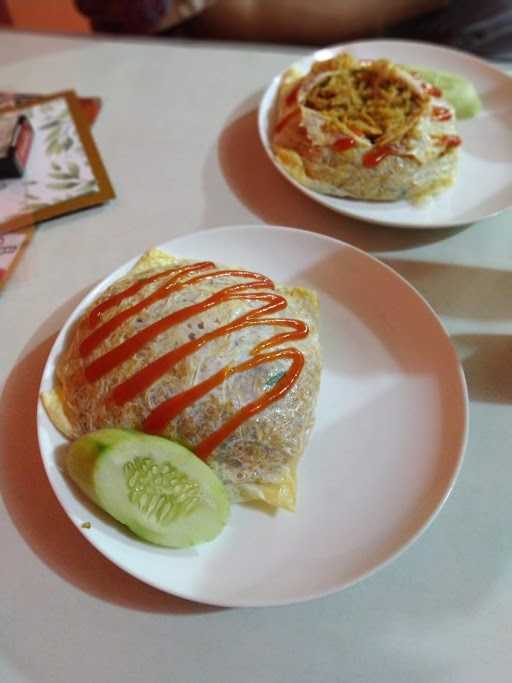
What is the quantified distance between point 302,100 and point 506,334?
776mm

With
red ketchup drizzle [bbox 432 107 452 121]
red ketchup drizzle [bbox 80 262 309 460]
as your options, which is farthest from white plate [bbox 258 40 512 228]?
red ketchup drizzle [bbox 80 262 309 460]

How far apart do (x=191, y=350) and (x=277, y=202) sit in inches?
26.5

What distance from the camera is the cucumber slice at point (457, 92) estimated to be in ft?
4.91

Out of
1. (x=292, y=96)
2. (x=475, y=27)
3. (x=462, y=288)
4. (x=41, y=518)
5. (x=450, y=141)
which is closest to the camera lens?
(x=41, y=518)

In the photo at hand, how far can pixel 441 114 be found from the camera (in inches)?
52.9

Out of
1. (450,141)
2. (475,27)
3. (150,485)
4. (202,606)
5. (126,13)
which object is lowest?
(202,606)

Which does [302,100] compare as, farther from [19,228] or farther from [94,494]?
[94,494]

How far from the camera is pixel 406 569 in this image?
0.85m

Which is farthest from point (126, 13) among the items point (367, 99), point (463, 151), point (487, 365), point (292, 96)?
point (487, 365)

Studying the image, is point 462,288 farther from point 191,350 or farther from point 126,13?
point 126,13

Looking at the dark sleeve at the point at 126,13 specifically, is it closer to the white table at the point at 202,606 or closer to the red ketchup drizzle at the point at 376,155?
the white table at the point at 202,606

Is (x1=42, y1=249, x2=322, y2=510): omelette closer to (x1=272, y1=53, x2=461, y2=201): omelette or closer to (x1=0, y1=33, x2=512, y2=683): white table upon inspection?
(x1=0, y1=33, x2=512, y2=683): white table

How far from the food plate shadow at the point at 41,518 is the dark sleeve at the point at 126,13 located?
4.86 feet

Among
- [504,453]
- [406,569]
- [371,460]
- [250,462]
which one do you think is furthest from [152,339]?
[504,453]
